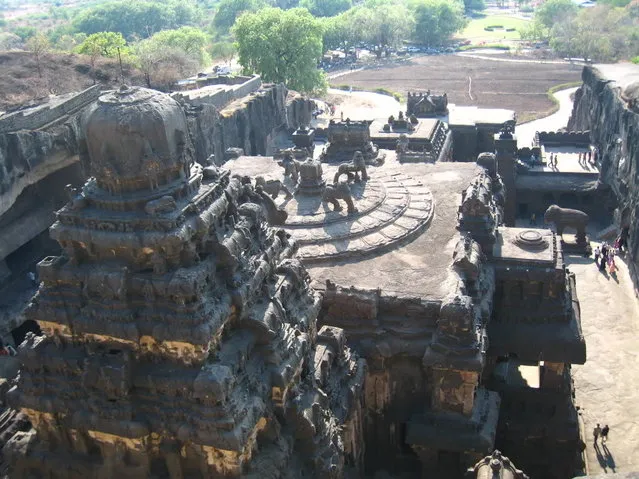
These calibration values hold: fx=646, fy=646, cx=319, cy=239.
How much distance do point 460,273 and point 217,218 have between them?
10.7 metres

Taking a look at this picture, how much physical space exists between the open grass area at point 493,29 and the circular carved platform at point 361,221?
126 meters

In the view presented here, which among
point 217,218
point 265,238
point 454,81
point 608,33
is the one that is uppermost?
point 217,218

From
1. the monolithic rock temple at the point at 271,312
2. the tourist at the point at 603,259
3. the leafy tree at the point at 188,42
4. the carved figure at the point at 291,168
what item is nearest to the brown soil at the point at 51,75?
the leafy tree at the point at 188,42

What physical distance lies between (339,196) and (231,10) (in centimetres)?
12743

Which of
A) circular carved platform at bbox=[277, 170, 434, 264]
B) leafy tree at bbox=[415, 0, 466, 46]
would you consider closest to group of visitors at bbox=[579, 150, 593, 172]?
circular carved platform at bbox=[277, 170, 434, 264]

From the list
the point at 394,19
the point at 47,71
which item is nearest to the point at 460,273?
the point at 47,71

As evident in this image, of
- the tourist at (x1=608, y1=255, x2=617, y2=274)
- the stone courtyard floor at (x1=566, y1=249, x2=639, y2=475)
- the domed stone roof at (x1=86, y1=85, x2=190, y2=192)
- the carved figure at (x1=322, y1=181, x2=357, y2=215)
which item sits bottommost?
the stone courtyard floor at (x1=566, y1=249, x2=639, y2=475)

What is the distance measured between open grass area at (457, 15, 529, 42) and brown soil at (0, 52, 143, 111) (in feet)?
311

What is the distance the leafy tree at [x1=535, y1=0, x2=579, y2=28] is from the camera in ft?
398

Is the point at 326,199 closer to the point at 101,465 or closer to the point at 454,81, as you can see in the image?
the point at 101,465

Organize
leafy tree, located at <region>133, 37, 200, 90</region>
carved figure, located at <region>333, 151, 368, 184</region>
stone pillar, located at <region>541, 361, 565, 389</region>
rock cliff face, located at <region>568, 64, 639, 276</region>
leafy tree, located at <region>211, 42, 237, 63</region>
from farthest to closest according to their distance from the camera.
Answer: leafy tree, located at <region>211, 42, 237, 63</region> < leafy tree, located at <region>133, 37, 200, 90</region> < rock cliff face, located at <region>568, 64, 639, 276</region> < carved figure, located at <region>333, 151, 368, 184</region> < stone pillar, located at <region>541, 361, 565, 389</region>

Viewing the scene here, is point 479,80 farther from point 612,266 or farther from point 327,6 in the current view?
point 327,6

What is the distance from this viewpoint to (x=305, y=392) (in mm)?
15188

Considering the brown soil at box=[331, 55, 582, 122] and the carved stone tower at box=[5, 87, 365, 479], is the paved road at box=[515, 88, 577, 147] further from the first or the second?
the carved stone tower at box=[5, 87, 365, 479]
